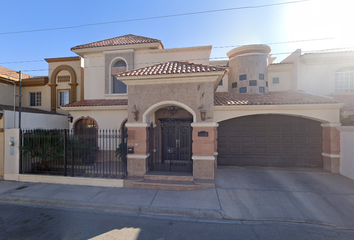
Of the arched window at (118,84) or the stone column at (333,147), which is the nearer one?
the stone column at (333,147)

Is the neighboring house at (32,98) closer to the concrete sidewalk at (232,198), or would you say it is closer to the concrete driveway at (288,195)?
the concrete sidewalk at (232,198)

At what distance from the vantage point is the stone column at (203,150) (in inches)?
249

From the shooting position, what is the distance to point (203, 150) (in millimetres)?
6352

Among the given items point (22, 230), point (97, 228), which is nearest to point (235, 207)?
point (97, 228)

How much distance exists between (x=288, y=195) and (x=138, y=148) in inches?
224

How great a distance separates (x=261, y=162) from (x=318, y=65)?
946 centimetres

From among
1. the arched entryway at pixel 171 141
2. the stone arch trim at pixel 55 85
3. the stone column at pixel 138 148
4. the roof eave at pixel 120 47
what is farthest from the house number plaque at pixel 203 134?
the stone arch trim at pixel 55 85

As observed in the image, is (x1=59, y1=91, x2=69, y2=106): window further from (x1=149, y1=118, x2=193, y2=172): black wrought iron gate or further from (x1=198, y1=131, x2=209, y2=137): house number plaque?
(x1=198, y1=131, x2=209, y2=137): house number plaque

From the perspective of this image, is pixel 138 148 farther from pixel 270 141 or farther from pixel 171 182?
pixel 270 141

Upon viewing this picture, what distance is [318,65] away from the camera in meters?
12.1

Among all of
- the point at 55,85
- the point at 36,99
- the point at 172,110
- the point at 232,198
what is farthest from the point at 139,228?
the point at 36,99

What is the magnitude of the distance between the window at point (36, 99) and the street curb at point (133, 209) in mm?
11166

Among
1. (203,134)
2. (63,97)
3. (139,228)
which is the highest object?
(63,97)

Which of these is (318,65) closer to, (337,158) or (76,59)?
(337,158)
